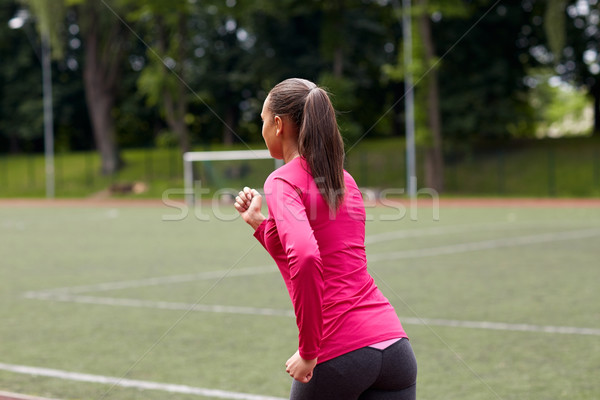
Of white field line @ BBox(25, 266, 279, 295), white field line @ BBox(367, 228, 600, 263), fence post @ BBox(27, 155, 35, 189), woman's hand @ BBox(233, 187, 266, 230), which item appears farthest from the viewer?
fence post @ BBox(27, 155, 35, 189)

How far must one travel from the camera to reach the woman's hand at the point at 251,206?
2629 millimetres

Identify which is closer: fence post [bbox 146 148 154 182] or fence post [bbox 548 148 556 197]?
fence post [bbox 548 148 556 197]

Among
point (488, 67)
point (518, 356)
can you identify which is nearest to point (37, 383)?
point (518, 356)

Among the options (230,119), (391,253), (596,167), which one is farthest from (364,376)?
(230,119)

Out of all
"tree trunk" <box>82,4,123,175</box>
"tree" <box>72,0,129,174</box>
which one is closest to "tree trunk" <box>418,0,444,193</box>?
"tree" <box>72,0,129,174</box>

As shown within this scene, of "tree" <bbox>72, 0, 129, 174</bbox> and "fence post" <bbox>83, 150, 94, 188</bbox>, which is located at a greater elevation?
"tree" <bbox>72, 0, 129, 174</bbox>

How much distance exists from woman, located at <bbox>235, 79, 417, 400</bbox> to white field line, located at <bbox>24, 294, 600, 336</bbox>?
5089 mm

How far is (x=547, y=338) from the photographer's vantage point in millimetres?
6875

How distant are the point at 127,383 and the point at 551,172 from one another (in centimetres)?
3210

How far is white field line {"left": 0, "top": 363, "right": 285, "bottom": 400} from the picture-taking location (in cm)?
520

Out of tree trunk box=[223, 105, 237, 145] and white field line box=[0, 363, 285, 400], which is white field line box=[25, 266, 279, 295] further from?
tree trunk box=[223, 105, 237, 145]

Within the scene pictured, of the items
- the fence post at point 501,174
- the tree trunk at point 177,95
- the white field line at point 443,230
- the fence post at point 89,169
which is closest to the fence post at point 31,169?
the fence post at point 89,169

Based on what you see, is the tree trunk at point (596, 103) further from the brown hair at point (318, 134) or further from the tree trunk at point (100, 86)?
the brown hair at point (318, 134)

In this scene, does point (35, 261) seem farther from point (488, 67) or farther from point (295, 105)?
point (488, 67)
